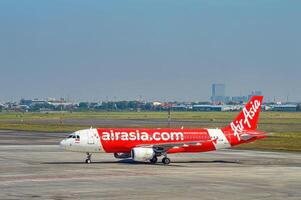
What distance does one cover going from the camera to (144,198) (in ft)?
135

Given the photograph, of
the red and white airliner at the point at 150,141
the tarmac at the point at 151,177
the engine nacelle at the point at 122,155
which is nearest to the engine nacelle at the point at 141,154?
the red and white airliner at the point at 150,141

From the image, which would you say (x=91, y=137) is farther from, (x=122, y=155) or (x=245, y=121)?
(x=245, y=121)

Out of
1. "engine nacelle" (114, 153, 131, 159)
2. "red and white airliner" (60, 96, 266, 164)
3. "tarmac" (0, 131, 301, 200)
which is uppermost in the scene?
"red and white airliner" (60, 96, 266, 164)

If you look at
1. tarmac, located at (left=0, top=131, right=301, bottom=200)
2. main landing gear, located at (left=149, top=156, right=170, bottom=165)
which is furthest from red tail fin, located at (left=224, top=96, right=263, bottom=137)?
main landing gear, located at (left=149, top=156, right=170, bottom=165)

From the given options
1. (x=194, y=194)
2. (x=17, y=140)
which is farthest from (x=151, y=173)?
(x=17, y=140)

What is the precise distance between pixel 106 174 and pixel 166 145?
12353 millimetres

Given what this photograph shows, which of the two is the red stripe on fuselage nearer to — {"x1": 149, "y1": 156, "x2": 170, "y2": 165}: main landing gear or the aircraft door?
the aircraft door

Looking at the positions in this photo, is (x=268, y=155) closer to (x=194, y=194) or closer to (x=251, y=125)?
(x=251, y=125)

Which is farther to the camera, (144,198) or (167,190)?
(167,190)

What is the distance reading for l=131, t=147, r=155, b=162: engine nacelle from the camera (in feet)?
212

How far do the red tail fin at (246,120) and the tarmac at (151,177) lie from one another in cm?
328

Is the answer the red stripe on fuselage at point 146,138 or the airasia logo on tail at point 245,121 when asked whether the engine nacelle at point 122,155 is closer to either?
the red stripe on fuselage at point 146,138

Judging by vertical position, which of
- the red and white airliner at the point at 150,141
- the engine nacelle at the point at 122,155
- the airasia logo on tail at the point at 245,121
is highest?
the airasia logo on tail at the point at 245,121

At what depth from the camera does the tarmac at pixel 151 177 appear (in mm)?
43406
